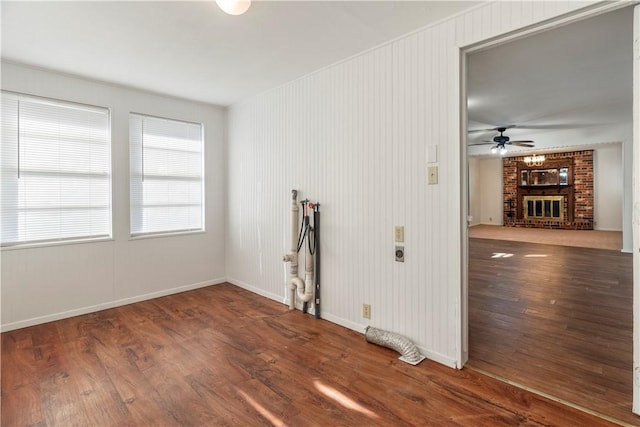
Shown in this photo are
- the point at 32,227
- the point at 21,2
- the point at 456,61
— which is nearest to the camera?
the point at 21,2

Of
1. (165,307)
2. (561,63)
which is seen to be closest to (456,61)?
(561,63)

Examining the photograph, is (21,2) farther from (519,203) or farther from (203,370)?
(519,203)

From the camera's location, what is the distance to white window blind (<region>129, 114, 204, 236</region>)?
3.99 metres

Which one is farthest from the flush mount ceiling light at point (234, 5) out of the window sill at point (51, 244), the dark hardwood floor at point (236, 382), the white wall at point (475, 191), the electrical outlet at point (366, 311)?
the white wall at point (475, 191)

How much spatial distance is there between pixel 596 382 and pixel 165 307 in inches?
157

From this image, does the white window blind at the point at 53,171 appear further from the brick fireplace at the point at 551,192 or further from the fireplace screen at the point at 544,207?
the fireplace screen at the point at 544,207

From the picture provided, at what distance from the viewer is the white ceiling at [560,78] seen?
2.79 metres

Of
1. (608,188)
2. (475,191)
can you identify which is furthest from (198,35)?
(608,188)

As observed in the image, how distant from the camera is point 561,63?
341cm

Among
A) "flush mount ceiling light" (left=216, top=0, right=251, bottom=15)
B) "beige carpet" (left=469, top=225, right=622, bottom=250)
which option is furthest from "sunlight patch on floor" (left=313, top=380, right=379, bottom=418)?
"beige carpet" (left=469, top=225, right=622, bottom=250)

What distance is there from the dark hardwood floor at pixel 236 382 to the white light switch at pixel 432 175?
1.40 metres

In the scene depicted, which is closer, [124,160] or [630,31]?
[630,31]

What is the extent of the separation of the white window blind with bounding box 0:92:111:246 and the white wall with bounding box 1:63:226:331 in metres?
0.10

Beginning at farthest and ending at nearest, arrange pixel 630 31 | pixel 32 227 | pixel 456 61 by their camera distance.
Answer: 1. pixel 32 227
2. pixel 630 31
3. pixel 456 61
